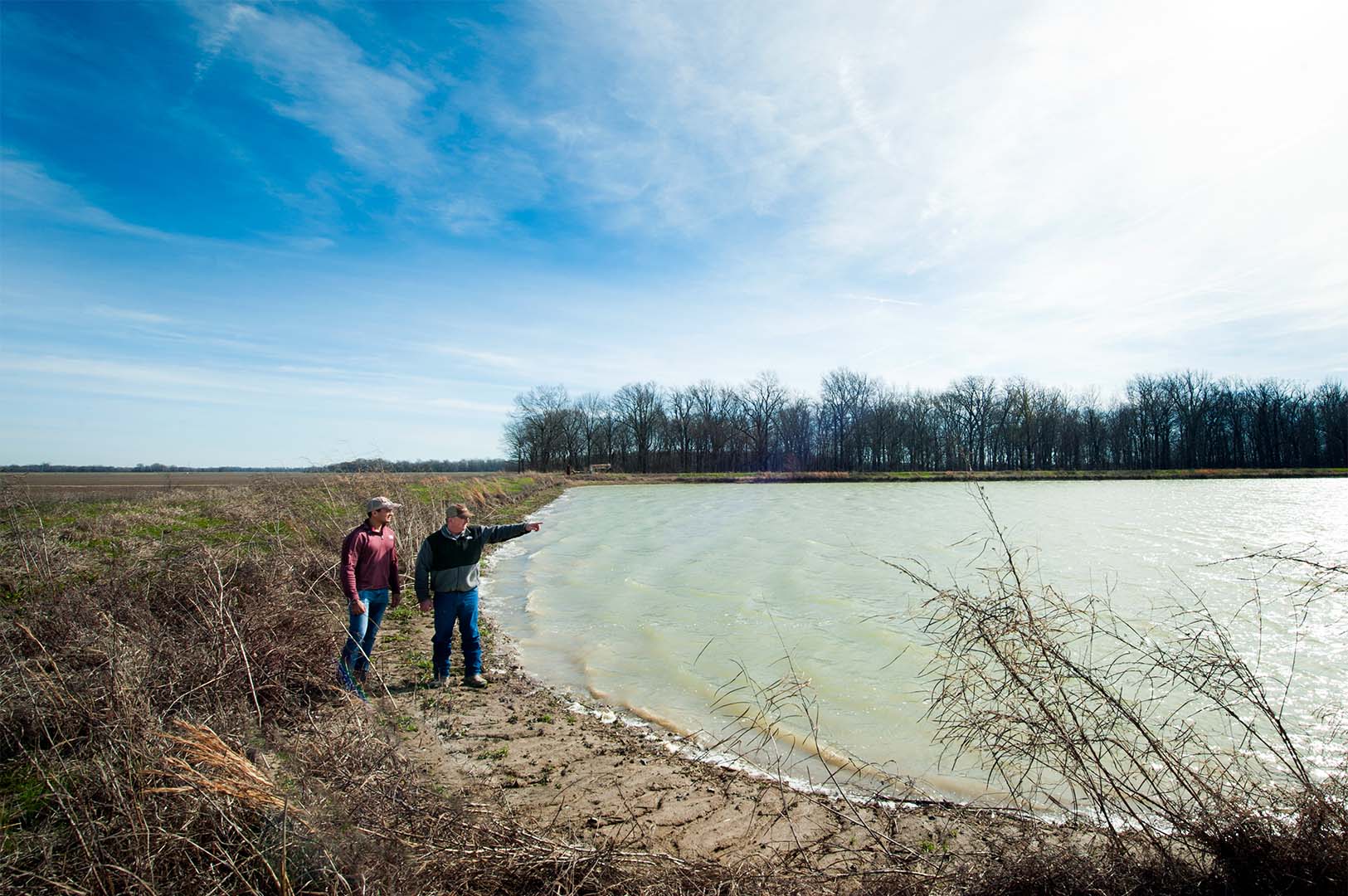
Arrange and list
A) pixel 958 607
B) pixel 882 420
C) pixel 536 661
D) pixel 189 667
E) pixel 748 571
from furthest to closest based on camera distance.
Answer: pixel 882 420 < pixel 748 571 < pixel 536 661 < pixel 189 667 < pixel 958 607

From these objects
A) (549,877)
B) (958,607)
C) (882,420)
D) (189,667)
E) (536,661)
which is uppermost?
(882,420)

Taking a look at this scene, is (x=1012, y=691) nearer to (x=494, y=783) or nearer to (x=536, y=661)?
(x=494, y=783)

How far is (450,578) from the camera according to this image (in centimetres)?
728

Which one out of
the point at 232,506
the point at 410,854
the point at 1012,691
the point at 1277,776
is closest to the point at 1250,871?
the point at 1012,691

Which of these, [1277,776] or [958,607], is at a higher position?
[958,607]

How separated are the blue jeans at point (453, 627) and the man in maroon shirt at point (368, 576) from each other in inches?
21.1

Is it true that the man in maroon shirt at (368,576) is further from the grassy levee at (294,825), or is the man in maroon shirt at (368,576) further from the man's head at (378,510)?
the grassy levee at (294,825)

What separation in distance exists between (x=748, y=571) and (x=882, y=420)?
73.8 m

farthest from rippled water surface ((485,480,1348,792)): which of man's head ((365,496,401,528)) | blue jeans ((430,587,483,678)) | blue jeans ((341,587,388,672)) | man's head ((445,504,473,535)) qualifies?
man's head ((365,496,401,528))

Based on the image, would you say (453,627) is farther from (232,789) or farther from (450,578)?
(232,789)

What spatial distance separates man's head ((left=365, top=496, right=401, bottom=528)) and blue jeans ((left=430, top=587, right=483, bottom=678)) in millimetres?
1083

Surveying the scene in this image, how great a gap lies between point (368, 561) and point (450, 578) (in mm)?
916

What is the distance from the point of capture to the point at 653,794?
201 inches

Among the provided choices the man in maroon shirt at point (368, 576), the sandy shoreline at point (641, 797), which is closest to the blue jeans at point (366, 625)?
the man in maroon shirt at point (368, 576)
